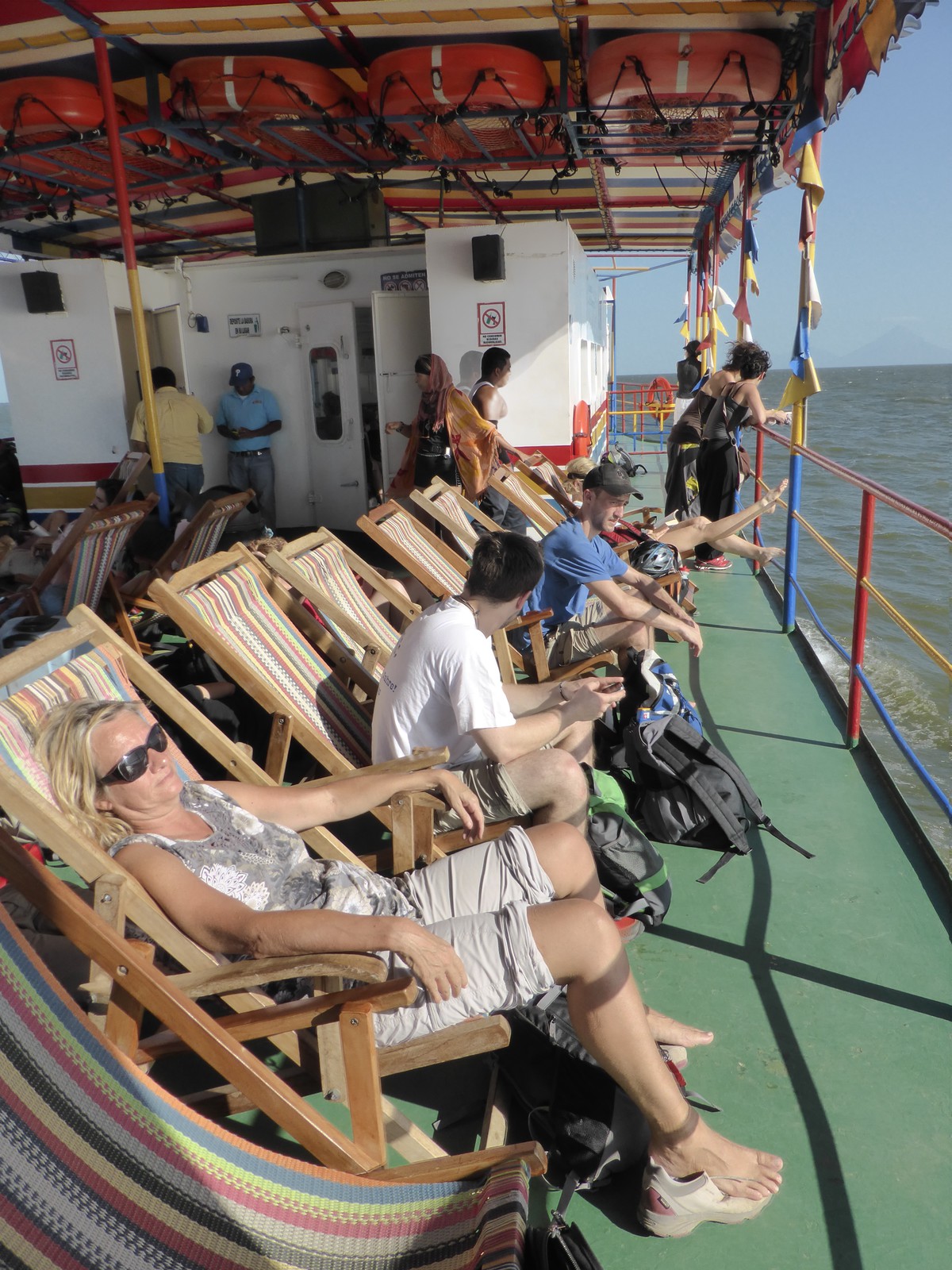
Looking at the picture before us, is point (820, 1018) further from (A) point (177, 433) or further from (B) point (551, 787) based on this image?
(A) point (177, 433)

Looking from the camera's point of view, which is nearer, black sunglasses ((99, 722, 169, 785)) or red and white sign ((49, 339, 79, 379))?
black sunglasses ((99, 722, 169, 785))

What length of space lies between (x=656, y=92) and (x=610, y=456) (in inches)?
303

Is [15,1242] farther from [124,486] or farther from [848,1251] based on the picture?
[124,486]

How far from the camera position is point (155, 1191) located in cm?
126

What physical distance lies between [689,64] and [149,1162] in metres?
5.65

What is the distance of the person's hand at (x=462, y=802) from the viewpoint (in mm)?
2252

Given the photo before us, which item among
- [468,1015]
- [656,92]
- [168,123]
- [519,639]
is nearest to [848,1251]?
[468,1015]

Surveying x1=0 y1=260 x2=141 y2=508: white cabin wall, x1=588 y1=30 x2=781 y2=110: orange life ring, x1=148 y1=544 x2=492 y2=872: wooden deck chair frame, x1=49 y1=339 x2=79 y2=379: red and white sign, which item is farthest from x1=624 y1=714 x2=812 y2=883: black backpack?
x1=49 y1=339 x2=79 y2=379: red and white sign

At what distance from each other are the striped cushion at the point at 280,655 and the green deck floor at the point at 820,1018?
3.46 ft

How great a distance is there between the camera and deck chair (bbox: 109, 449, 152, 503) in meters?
6.47

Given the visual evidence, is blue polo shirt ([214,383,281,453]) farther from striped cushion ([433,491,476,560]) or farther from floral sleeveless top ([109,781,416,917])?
floral sleeveless top ([109,781,416,917])

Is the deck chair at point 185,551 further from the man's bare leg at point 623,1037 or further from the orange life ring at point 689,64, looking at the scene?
the man's bare leg at point 623,1037

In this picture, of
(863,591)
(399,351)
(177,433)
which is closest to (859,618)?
(863,591)

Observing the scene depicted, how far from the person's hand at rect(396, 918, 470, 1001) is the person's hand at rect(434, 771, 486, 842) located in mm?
602
